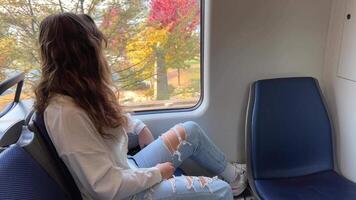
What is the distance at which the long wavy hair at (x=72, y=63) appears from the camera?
100cm

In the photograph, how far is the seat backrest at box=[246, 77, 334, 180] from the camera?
5.44 feet

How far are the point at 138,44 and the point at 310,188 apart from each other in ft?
3.68

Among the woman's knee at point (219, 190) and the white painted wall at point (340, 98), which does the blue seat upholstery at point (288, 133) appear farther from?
the woman's knee at point (219, 190)

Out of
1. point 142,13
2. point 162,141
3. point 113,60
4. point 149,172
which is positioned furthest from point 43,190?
point 142,13

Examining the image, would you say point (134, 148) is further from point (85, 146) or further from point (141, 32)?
point (85, 146)

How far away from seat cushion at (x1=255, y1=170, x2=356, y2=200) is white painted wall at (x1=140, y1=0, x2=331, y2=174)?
1.31ft

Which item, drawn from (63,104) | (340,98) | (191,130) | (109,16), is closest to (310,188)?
(340,98)

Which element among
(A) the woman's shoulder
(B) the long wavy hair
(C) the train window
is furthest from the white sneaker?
(A) the woman's shoulder

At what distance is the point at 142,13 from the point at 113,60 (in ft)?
0.96

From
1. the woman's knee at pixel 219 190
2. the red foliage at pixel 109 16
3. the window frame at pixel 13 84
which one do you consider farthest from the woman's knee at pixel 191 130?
the window frame at pixel 13 84

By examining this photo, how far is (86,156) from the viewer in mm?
976

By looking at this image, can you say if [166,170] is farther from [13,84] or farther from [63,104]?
[13,84]

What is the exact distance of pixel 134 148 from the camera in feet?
5.55

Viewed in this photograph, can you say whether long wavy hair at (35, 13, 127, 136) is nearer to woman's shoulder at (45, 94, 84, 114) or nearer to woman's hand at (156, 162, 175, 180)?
woman's shoulder at (45, 94, 84, 114)
